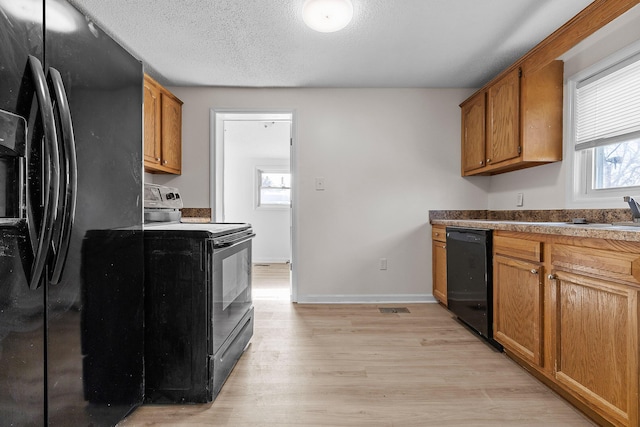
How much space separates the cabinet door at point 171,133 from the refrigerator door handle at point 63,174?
2.20 metres

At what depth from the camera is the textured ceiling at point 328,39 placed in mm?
2152

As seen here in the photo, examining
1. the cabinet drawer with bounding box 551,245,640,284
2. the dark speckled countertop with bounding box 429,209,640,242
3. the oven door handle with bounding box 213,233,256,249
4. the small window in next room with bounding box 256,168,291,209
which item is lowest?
the cabinet drawer with bounding box 551,245,640,284

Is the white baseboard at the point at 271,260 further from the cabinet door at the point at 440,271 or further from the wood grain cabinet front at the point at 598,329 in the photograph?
the wood grain cabinet front at the point at 598,329

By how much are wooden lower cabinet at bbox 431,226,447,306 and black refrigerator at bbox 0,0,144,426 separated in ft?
8.69

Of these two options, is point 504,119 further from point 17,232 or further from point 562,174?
point 17,232

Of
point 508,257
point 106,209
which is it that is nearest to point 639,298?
point 508,257

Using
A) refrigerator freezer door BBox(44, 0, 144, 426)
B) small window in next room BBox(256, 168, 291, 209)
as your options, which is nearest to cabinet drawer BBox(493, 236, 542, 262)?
refrigerator freezer door BBox(44, 0, 144, 426)

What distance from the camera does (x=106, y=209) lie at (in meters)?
1.31

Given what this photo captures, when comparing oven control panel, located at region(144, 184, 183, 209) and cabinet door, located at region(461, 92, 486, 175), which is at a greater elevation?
cabinet door, located at region(461, 92, 486, 175)

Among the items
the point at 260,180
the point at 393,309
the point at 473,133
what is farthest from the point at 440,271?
the point at 260,180

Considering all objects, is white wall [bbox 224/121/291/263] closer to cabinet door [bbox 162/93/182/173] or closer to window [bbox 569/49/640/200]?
cabinet door [bbox 162/93/182/173]

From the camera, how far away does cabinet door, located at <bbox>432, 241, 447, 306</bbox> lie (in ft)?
10.5

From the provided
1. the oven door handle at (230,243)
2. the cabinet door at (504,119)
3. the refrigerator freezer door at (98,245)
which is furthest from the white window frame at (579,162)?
the refrigerator freezer door at (98,245)

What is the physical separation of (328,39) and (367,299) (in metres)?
2.52
